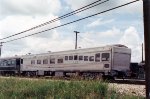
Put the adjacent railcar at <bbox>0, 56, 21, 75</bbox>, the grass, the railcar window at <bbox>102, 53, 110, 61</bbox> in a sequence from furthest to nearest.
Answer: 1. the adjacent railcar at <bbox>0, 56, 21, 75</bbox>
2. the railcar window at <bbox>102, 53, 110, 61</bbox>
3. the grass

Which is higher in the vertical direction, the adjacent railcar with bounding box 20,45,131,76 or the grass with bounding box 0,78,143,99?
the adjacent railcar with bounding box 20,45,131,76

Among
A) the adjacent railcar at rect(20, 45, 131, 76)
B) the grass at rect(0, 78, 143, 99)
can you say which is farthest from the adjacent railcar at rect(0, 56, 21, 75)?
the grass at rect(0, 78, 143, 99)

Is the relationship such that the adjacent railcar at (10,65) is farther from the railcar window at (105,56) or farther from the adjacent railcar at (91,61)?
the railcar window at (105,56)

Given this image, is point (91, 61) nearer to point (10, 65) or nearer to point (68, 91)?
point (68, 91)

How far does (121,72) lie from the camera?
105 feet

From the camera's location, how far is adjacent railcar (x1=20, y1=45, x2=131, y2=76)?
30.9m

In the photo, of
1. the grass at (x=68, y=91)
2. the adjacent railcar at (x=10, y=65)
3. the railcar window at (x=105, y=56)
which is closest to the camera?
the grass at (x=68, y=91)

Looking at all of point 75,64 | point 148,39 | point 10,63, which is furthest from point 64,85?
point 10,63

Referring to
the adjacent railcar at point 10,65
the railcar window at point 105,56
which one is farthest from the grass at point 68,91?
the adjacent railcar at point 10,65

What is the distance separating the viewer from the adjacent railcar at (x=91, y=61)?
3089cm

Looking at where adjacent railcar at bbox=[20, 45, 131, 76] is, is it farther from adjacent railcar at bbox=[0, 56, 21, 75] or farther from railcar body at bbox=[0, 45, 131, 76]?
adjacent railcar at bbox=[0, 56, 21, 75]

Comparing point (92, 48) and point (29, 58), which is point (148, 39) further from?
point (29, 58)

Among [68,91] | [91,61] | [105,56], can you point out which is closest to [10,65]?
[91,61]

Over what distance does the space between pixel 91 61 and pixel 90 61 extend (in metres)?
0.18
